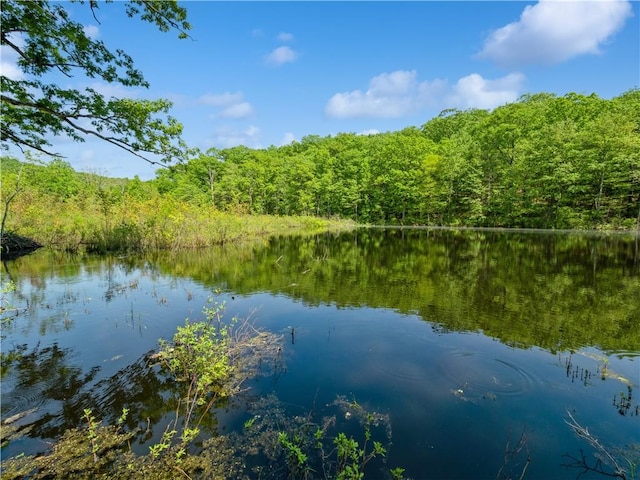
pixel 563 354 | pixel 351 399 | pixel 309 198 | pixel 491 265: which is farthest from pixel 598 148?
pixel 351 399

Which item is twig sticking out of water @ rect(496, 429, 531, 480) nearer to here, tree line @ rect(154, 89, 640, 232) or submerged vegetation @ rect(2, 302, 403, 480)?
submerged vegetation @ rect(2, 302, 403, 480)

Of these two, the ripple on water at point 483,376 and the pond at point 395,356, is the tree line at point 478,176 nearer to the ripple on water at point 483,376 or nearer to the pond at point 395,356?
the pond at point 395,356

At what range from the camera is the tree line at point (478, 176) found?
38.3m

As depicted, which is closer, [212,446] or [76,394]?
[212,446]

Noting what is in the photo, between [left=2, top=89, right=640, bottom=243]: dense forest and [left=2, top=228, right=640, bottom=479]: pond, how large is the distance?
1326 centimetres

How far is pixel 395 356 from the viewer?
6832 mm

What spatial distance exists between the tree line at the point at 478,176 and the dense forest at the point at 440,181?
0.17 m

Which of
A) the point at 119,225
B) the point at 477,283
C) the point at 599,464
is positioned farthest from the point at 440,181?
the point at 599,464

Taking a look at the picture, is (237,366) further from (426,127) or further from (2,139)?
(426,127)

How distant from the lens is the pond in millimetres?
4332

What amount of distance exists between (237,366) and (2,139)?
26.4 ft

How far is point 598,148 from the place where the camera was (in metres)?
38.6

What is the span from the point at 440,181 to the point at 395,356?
52059mm

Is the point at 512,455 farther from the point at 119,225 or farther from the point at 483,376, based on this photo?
the point at 119,225
